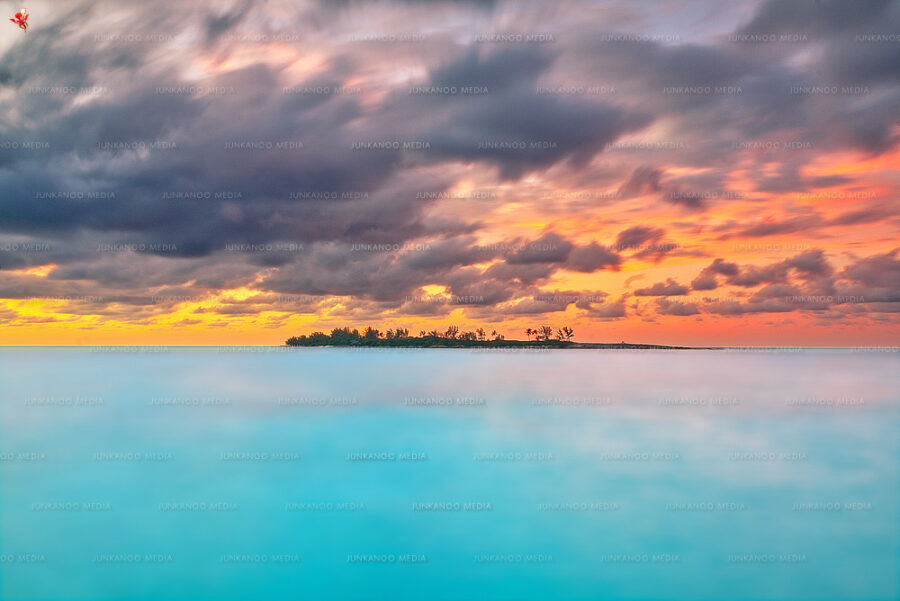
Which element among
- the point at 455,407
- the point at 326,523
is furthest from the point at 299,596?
the point at 455,407

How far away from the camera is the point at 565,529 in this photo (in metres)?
15.8

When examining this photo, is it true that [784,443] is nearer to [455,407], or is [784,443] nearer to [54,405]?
[455,407]

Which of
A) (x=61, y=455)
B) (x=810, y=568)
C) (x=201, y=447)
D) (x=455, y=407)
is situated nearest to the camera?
(x=810, y=568)

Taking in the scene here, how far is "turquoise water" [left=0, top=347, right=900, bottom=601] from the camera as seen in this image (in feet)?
41.6

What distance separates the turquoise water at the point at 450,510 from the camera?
1269 centimetres

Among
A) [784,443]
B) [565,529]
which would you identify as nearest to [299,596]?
[565,529]

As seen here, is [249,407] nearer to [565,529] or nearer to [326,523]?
[326,523]

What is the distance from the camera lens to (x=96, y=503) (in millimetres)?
18203

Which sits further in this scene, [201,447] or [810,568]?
[201,447]

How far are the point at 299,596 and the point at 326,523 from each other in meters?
4.04

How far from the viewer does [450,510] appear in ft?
57.2

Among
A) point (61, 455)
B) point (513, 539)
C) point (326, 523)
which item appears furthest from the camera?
point (61, 455)

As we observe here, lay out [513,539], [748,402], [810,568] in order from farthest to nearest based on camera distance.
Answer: [748,402] < [513,539] < [810,568]

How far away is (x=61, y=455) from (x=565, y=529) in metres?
23.1
